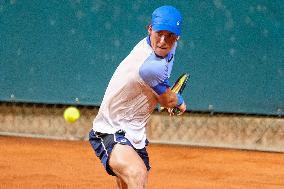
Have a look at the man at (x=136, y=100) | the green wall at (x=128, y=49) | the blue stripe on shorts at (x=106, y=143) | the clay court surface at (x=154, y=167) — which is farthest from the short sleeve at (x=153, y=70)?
the green wall at (x=128, y=49)

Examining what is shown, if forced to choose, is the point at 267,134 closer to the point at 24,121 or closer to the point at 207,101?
the point at 207,101

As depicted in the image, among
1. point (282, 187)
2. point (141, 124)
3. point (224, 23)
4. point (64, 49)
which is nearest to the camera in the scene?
point (141, 124)

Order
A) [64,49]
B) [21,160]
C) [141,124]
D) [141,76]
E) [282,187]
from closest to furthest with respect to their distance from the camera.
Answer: [141,76] < [141,124] < [282,187] < [21,160] < [64,49]

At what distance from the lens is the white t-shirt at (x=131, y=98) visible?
14.3ft

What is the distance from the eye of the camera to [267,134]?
8820 millimetres

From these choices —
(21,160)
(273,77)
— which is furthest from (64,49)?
(273,77)

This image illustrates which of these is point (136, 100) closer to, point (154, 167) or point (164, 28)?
point (164, 28)

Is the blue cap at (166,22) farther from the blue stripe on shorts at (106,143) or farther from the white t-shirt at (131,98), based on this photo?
the blue stripe on shorts at (106,143)

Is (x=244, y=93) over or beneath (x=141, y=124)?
beneath

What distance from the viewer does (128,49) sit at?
912 centimetres

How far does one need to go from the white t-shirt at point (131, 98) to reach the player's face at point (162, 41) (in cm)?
5

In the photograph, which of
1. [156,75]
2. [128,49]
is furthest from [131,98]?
[128,49]

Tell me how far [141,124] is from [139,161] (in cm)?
35

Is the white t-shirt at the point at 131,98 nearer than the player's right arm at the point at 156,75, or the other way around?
the player's right arm at the point at 156,75
